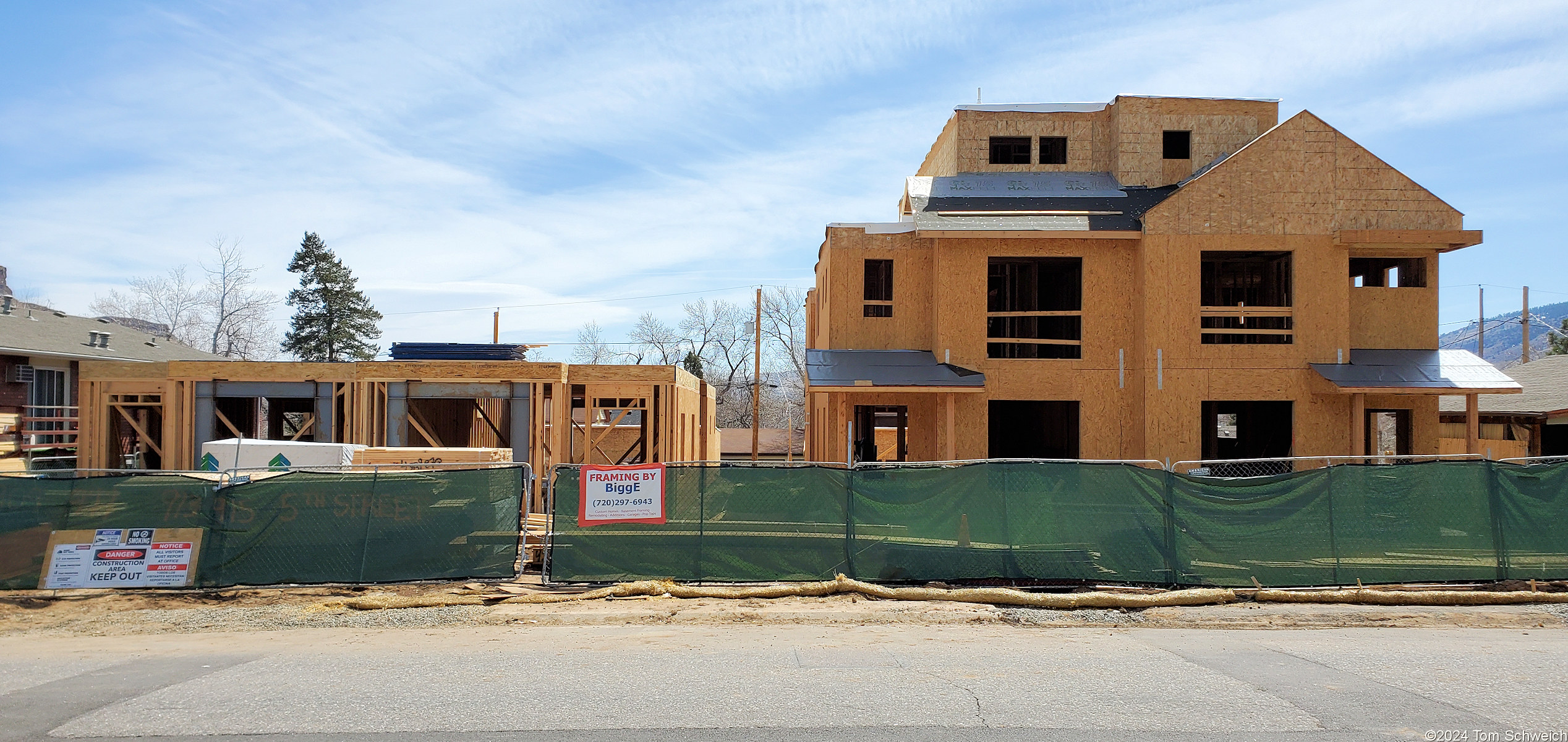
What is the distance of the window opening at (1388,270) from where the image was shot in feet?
72.0

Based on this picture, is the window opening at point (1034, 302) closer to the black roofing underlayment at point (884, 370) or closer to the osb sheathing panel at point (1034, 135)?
the osb sheathing panel at point (1034, 135)

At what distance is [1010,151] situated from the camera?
25656mm

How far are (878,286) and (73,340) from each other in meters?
30.4

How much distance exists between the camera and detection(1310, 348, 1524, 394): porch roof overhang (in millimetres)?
19594

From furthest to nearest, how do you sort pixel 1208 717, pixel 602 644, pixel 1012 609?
pixel 1012 609
pixel 602 644
pixel 1208 717

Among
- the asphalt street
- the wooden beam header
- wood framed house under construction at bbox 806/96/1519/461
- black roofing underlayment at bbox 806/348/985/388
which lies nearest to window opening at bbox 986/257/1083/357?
wood framed house under construction at bbox 806/96/1519/461

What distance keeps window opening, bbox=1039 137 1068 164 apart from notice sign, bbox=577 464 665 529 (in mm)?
16109

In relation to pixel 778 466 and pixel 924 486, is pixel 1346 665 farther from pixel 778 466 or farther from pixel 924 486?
pixel 778 466

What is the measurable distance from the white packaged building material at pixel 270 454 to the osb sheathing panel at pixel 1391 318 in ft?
71.4

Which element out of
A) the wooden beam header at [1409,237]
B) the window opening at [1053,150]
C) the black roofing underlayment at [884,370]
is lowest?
the black roofing underlayment at [884,370]

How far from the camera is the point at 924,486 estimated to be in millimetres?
13273

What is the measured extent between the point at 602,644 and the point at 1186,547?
792cm

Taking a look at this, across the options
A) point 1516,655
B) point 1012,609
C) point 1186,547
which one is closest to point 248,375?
point 1012,609

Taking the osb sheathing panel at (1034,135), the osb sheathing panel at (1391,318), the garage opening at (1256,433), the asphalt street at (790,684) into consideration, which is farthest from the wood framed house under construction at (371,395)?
the osb sheathing panel at (1391,318)
